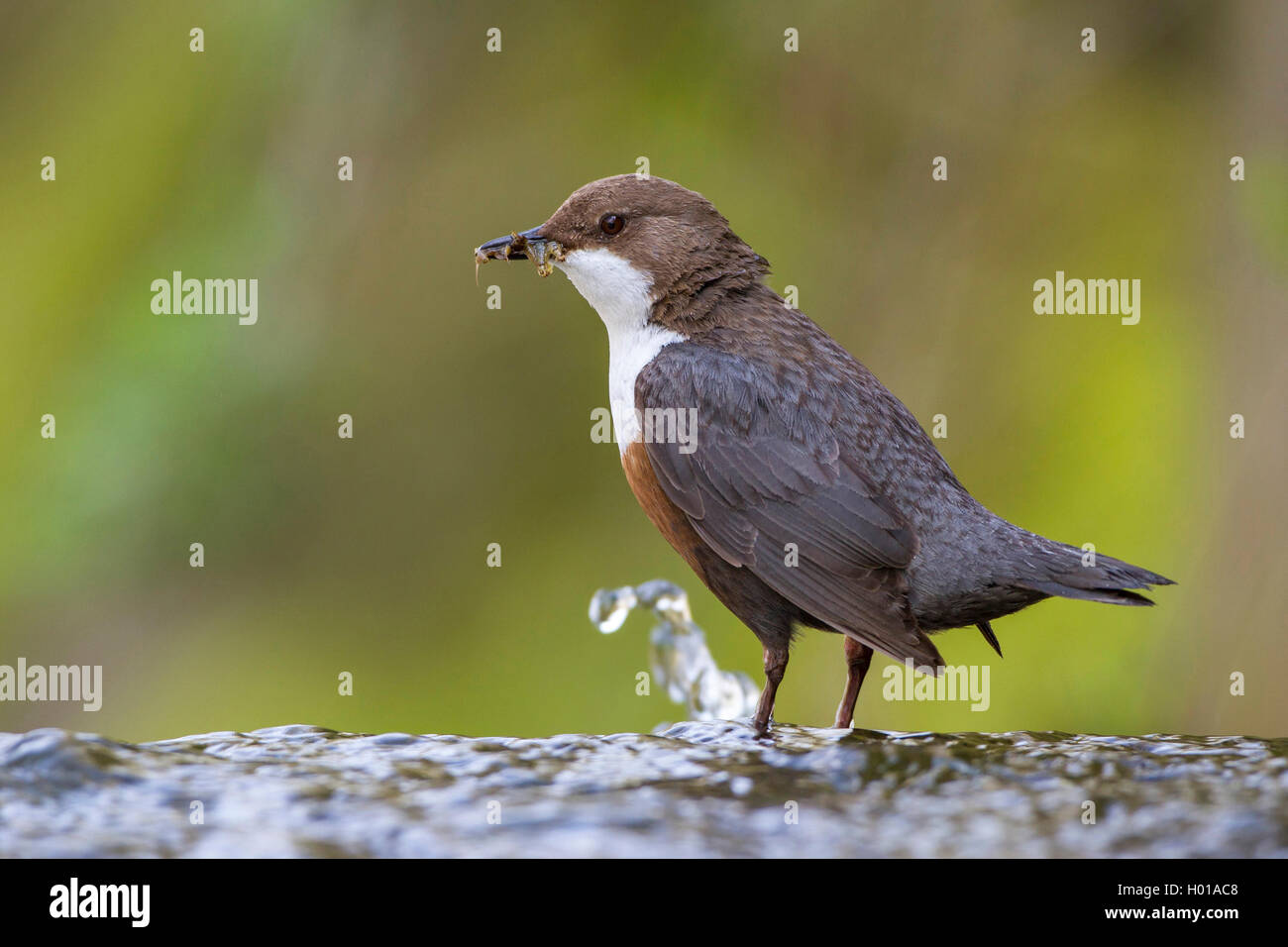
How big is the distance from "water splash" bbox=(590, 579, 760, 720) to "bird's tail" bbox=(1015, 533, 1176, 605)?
1.34 m

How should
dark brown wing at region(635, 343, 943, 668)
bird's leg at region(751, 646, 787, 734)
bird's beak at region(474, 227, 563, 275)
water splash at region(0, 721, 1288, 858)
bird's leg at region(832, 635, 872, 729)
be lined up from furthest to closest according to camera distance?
bird's beak at region(474, 227, 563, 275) → bird's leg at region(832, 635, 872, 729) → dark brown wing at region(635, 343, 943, 668) → bird's leg at region(751, 646, 787, 734) → water splash at region(0, 721, 1288, 858)

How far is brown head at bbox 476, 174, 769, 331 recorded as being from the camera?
3.77 metres

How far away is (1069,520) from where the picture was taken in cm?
582

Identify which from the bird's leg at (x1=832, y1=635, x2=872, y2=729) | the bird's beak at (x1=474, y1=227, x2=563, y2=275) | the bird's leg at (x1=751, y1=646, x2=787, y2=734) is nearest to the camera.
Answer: the bird's leg at (x1=751, y1=646, x2=787, y2=734)

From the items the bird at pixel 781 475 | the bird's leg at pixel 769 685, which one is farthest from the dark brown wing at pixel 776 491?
the bird's leg at pixel 769 685

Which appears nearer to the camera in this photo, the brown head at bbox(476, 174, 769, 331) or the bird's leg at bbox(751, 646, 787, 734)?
the bird's leg at bbox(751, 646, 787, 734)

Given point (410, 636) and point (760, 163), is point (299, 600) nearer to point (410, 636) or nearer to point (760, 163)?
point (410, 636)

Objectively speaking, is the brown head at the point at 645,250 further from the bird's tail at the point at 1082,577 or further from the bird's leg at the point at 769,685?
the bird's tail at the point at 1082,577

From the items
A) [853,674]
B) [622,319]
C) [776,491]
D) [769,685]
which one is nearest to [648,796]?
[769,685]

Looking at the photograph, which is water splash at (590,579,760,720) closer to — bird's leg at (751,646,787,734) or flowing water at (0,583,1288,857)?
bird's leg at (751,646,787,734)

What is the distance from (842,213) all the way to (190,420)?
3.24m

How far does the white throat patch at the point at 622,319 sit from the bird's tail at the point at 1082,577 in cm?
112

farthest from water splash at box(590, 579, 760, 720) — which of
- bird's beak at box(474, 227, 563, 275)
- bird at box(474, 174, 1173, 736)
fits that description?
bird's beak at box(474, 227, 563, 275)
